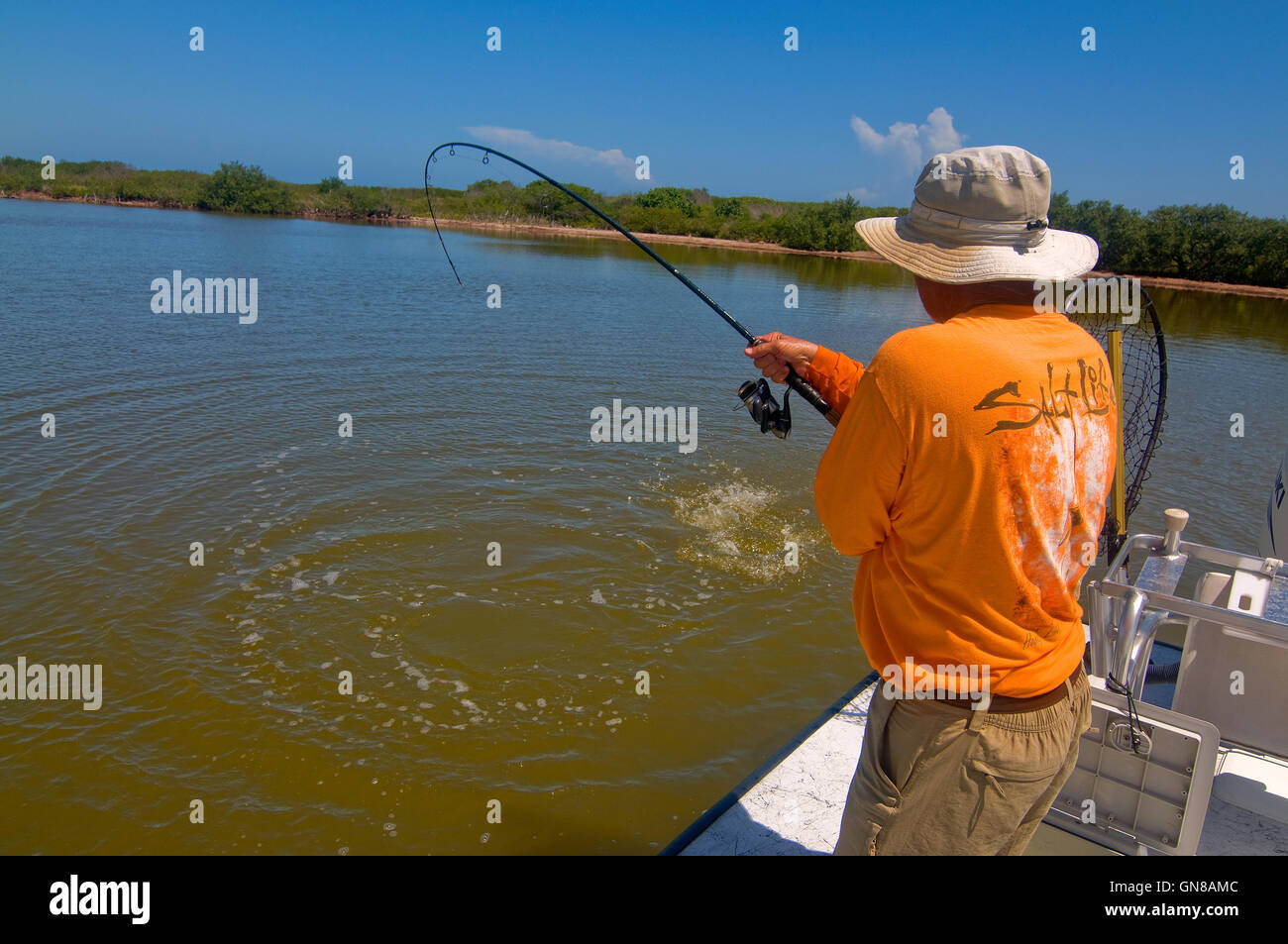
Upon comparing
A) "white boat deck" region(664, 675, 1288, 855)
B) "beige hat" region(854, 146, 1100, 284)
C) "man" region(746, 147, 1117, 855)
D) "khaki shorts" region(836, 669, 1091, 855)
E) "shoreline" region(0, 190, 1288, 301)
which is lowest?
"white boat deck" region(664, 675, 1288, 855)

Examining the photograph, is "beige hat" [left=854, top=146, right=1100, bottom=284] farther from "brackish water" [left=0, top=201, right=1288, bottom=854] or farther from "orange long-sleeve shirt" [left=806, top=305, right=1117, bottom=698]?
"brackish water" [left=0, top=201, right=1288, bottom=854]

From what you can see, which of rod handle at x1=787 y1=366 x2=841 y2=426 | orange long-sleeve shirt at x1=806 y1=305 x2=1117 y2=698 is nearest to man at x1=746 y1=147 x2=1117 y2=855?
orange long-sleeve shirt at x1=806 y1=305 x2=1117 y2=698

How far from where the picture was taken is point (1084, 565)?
2230 millimetres

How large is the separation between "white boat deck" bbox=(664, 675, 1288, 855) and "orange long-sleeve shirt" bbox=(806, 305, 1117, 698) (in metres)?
1.86

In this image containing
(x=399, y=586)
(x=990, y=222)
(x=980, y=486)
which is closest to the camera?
(x=980, y=486)

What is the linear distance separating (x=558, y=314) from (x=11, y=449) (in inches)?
542

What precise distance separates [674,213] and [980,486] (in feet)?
288

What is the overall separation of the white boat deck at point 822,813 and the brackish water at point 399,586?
1120 millimetres

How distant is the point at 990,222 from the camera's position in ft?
6.81

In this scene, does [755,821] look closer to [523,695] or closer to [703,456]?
[523,695]

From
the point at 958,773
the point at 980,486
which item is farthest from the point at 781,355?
the point at 958,773

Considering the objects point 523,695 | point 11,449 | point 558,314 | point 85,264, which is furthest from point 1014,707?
point 85,264

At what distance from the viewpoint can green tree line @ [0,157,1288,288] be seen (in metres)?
57.3

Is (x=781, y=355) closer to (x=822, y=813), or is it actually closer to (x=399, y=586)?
(x=822, y=813)
